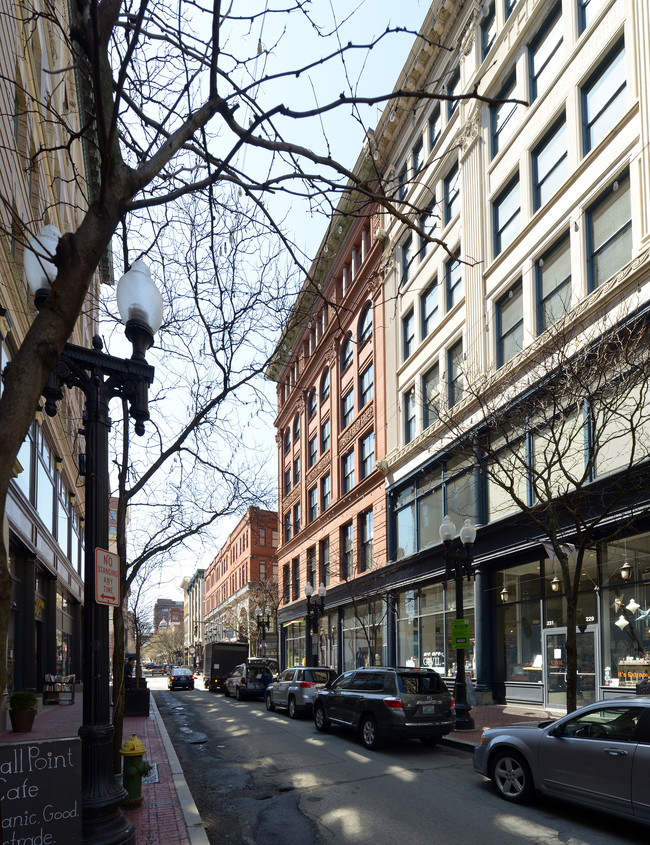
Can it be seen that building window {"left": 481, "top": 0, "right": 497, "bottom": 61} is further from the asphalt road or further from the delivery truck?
the delivery truck

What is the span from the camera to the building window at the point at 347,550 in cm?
3506

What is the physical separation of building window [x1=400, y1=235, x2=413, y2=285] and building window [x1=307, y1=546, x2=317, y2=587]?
62.2ft

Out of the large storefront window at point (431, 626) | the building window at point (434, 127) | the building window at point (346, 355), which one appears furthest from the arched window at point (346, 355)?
the large storefront window at point (431, 626)

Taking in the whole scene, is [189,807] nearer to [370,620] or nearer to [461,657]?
[461,657]

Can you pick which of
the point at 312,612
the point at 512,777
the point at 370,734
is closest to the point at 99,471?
the point at 512,777

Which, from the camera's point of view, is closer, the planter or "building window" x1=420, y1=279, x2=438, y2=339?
the planter

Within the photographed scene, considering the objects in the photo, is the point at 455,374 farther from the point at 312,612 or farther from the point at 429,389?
the point at 312,612

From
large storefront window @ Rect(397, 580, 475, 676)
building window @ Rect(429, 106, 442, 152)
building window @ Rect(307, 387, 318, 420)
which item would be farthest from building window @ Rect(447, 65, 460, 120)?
building window @ Rect(307, 387, 318, 420)

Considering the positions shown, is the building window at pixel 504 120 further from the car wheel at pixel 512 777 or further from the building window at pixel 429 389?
the car wheel at pixel 512 777

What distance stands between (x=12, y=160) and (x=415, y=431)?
1780 centimetres

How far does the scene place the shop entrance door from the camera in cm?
1702

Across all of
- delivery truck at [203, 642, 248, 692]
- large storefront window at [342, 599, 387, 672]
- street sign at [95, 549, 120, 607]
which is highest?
street sign at [95, 549, 120, 607]

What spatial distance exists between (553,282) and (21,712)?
17.0m

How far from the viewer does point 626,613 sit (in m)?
16.0
